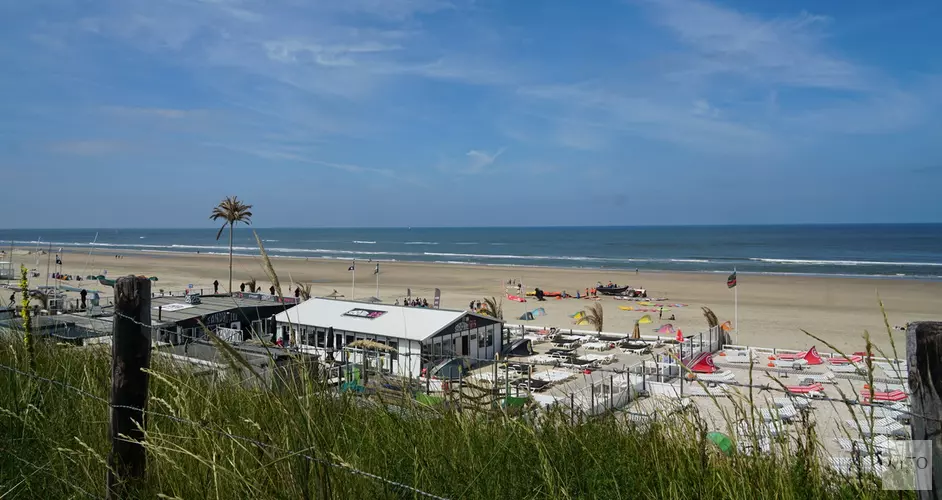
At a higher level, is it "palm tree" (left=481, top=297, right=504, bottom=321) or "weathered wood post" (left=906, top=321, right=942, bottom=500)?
"weathered wood post" (left=906, top=321, right=942, bottom=500)

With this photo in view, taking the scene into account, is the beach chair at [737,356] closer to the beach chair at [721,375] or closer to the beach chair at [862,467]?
the beach chair at [721,375]

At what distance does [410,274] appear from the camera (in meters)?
52.3

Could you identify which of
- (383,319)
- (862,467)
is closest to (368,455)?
(862,467)

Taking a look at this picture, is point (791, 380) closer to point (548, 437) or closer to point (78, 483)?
point (548, 437)

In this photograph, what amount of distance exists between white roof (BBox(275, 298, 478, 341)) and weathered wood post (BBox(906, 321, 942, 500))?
49.6 feet

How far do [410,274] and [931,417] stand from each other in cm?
5122

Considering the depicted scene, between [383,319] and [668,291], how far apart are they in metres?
26.6

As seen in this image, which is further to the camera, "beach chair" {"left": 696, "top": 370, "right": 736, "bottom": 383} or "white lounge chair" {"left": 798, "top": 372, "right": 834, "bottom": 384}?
"beach chair" {"left": 696, "top": 370, "right": 736, "bottom": 383}

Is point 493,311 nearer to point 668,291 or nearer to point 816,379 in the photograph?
point 816,379

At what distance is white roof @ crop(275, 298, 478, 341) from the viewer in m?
17.1

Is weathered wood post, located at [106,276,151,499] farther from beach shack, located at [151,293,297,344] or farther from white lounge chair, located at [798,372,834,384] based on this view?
beach shack, located at [151,293,297,344]

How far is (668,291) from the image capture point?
39.7 metres

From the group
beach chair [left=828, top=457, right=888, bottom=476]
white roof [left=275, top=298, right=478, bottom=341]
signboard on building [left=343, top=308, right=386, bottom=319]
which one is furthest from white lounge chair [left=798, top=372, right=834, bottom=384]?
beach chair [left=828, top=457, right=888, bottom=476]

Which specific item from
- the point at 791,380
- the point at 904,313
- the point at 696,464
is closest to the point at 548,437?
the point at 696,464
